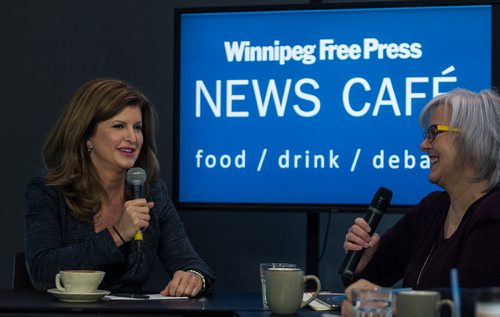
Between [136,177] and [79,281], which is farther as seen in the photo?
[136,177]

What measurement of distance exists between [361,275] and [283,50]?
Result: 1114 mm

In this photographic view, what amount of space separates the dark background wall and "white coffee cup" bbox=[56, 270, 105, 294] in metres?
1.54

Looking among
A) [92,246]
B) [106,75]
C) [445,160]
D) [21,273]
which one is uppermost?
[106,75]

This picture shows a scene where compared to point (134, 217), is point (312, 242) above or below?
below

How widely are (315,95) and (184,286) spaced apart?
1.22m

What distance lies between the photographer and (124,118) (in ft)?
9.16

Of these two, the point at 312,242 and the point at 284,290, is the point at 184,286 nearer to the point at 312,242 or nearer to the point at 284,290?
the point at 284,290

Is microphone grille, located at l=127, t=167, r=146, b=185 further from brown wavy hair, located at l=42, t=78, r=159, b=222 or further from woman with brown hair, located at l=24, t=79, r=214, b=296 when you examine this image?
brown wavy hair, located at l=42, t=78, r=159, b=222

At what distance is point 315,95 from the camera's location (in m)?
3.38

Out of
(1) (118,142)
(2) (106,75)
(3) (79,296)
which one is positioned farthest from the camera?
(2) (106,75)

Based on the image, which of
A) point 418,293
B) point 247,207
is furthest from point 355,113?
point 418,293

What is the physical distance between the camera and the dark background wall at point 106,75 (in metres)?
3.74

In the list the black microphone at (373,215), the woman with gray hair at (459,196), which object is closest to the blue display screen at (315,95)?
the woman with gray hair at (459,196)

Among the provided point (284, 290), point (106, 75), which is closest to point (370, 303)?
point (284, 290)
